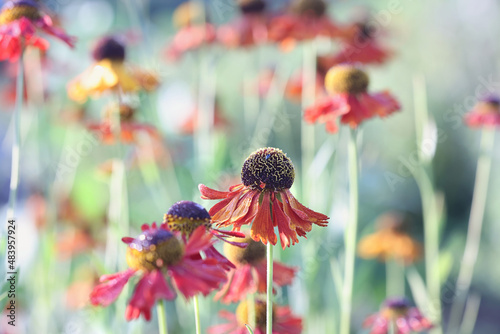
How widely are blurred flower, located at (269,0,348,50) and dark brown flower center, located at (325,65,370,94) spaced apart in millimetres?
332

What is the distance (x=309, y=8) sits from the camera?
1513 millimetres

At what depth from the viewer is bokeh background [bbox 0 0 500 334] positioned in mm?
1251

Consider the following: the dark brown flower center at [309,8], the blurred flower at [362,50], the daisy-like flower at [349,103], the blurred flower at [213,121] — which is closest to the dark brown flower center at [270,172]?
the daisy-like flower at [349,103]

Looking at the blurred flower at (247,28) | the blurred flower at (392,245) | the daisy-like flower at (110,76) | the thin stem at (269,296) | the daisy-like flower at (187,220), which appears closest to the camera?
the thin stem at (269,296)

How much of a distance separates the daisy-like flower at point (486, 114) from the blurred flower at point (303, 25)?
0.40 meters

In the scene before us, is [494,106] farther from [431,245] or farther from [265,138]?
[265,138]

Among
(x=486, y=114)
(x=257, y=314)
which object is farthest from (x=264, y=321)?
(x=486, y=114)

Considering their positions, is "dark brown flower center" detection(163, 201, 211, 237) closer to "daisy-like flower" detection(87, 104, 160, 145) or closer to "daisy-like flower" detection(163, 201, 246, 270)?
"daisy-like flower" detection(163, 201, 246, 270)

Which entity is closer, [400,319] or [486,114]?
[400,319]

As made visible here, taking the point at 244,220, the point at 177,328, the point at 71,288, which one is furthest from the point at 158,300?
the point at 71,288

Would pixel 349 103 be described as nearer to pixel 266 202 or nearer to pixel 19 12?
pixel 266 202

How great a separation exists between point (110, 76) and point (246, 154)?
356 mm

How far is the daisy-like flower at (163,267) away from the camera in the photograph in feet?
1.70

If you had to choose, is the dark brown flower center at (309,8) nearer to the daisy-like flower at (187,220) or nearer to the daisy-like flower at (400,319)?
the daisy-like flower at (400,319)
